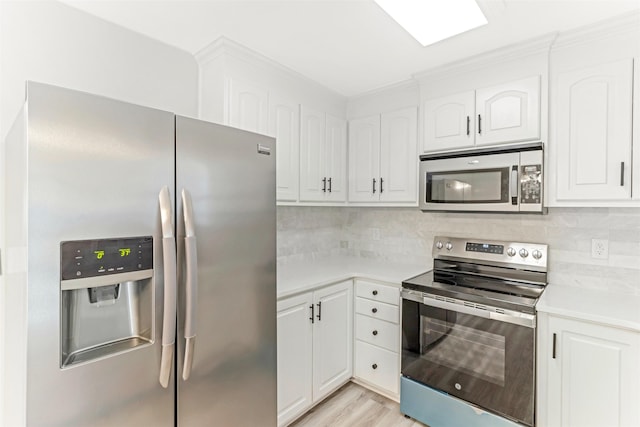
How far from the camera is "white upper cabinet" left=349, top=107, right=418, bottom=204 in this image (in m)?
2.49

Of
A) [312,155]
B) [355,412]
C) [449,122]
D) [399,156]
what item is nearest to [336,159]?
[312,155]

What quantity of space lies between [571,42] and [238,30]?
Result: 1890 millimetres

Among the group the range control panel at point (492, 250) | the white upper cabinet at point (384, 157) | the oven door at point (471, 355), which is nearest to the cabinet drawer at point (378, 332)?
the oven door at point (471, 355)

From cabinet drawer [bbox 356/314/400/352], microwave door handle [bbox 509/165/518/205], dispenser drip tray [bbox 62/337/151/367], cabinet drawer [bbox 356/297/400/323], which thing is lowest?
cabinet drawer [bbox 356/314/400/352]

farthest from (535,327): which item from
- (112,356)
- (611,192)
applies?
(112,356)

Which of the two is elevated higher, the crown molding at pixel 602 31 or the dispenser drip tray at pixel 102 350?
the crown molding at pixel 602 31

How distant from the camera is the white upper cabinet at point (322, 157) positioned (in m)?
2.43

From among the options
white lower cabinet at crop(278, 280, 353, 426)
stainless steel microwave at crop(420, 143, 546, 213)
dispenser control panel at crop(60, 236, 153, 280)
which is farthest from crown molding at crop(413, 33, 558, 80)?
dispenser control panel at crop(60, 236, 153, 280)

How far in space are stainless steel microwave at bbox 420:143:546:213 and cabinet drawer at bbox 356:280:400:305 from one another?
656 mm

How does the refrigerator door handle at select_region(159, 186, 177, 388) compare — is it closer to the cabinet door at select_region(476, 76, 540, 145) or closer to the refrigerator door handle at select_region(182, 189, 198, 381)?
the refrigerator door handle at select_region(182, 189, 198, 381)

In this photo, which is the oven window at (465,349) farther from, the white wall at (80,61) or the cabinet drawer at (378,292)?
the white wall at (80,61)

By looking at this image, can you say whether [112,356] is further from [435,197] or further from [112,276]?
[435,197]

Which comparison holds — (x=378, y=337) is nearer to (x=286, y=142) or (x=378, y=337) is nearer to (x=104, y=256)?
(x=286, y=142)

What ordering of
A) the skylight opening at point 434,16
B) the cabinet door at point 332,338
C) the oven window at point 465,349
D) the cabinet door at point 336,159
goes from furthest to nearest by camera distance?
the cabinet door at point 336,159 < the cabinet door at point 332,338 < the oven window at point 465,349 < the skylight opening at point 434,16
